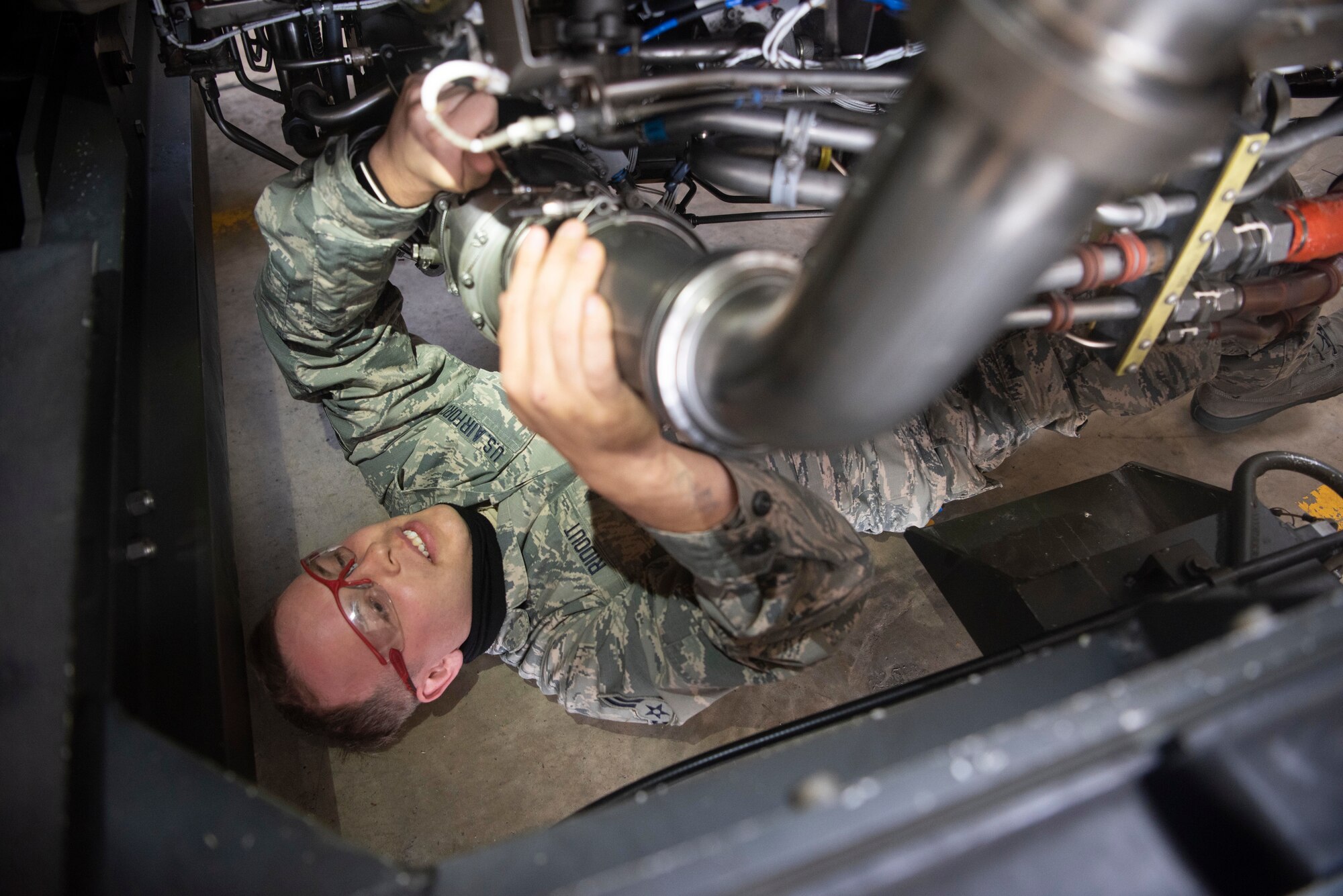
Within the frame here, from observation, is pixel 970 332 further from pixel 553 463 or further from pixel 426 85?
pixel 553 463

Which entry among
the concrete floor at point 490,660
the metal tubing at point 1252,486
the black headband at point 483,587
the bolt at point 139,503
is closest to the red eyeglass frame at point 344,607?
the black headband at point 483,587

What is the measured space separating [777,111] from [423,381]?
0.89 metres

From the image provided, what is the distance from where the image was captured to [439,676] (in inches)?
56.3

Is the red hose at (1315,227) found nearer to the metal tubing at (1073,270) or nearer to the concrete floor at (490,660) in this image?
the metal tubing at (1073,270)

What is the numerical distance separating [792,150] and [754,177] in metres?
0.05

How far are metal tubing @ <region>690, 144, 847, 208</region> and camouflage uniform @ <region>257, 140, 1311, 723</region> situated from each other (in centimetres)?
44

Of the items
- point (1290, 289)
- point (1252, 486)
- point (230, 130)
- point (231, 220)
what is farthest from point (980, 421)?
point (231, 220)

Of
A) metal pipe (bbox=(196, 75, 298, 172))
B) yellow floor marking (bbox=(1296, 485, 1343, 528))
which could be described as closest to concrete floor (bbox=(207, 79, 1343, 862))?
yellow floor marking (bbox=(1296, 485, 1343, 528))

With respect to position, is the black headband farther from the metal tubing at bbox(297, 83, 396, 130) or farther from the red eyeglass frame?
the metal tubing at bbox(297, 83, 396, 130)

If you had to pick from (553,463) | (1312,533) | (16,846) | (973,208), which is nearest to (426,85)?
(973,208)

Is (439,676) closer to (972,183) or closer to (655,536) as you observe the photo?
(655,536)

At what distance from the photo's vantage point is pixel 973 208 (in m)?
0.38

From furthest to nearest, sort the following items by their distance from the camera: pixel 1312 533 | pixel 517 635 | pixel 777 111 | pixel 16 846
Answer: pixel 517 635 → pixel 1312 533 → pixel 777 111 → pixel 16 846

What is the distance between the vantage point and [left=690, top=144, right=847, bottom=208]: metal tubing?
838mm
